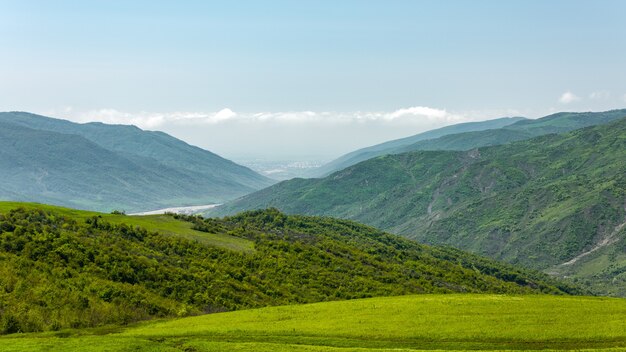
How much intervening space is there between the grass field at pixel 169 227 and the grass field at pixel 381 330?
154 feet

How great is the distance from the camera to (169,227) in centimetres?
11519

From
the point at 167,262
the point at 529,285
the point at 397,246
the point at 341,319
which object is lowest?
the point at 529,285

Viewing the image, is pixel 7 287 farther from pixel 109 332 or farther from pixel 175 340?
pixel 175 340

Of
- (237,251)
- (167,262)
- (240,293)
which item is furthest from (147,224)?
(240,293)

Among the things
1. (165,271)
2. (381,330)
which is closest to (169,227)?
(165,271)

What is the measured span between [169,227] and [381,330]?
72748 mm

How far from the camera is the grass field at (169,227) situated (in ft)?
341

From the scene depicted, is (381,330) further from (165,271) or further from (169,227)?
(169,227)

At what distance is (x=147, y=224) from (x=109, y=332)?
58.6 meters

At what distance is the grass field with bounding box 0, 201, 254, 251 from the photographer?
341 ft

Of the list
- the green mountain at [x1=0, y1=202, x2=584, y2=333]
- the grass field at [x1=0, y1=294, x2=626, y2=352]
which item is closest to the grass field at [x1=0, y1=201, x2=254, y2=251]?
the green mountain at [x1=0, y1=202, x2=584, y2=333]

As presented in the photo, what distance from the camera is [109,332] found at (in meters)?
54.8

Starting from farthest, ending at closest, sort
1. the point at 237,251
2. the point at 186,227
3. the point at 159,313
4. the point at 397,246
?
the point at 397,246 < the point at 186,227 < the point at 237,251 < the point at 159,313

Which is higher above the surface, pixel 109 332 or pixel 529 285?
pixel 109 332
